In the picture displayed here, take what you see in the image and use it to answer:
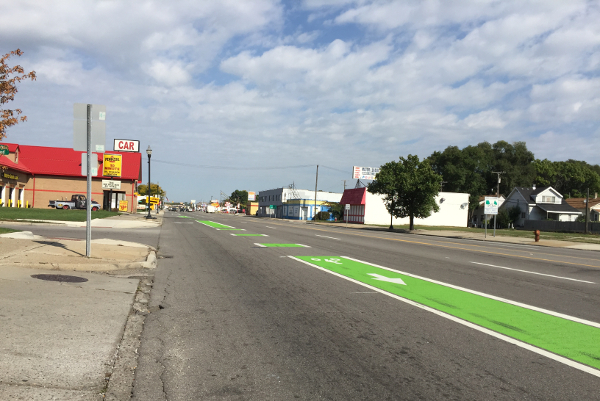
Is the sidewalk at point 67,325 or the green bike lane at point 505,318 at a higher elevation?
the sidewalk at point 67,325

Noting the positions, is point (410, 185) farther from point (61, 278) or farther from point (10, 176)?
point (10, 176)

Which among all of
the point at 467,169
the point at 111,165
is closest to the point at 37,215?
the point at 111,165

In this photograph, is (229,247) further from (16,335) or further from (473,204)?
(473,204)

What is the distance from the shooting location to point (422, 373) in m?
4.61

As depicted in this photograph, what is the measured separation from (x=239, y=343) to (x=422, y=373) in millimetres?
2089

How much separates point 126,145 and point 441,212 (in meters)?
49.4

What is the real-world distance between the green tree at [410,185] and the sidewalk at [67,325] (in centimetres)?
3691

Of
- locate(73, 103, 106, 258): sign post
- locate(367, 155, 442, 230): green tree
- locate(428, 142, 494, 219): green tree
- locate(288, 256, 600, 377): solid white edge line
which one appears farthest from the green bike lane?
locate(428, 142, 494, 219): green tree

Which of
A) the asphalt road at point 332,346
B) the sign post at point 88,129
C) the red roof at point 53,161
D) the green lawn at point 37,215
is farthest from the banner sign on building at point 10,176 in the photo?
the asphalt road at point 332,346

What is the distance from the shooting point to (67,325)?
5578mm

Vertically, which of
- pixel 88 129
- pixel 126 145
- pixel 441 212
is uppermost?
pixel 126 145

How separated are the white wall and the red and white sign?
3658 cm

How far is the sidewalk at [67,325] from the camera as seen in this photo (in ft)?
13.0

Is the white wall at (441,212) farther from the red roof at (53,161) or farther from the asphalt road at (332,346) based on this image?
the asphalt road at (332,346)
